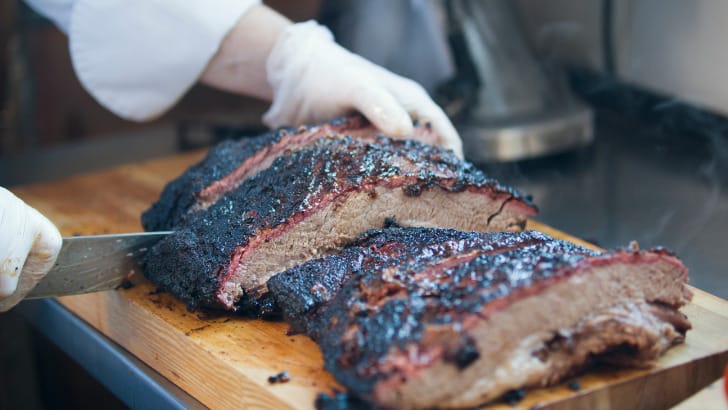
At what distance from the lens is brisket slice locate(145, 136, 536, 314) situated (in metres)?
2.38

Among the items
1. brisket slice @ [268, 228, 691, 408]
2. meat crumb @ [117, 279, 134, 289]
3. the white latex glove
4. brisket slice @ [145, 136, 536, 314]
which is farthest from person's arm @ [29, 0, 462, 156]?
brisket slice @ [268, 228, 691, 408]

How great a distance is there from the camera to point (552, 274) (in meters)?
1.83

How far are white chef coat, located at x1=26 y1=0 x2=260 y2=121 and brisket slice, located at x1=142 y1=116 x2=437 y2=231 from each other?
0.58 m

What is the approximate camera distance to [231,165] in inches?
113

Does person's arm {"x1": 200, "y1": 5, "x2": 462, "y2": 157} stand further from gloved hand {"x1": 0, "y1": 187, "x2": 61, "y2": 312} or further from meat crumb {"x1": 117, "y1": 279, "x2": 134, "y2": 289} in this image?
gloved hand {"x1": 0, "y1": 187, "x2": 61, "y2": 312}

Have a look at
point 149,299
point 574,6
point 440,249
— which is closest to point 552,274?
point 440,249

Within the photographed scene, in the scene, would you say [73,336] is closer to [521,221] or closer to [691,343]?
[521,221]

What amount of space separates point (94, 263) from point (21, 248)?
1.03 ft

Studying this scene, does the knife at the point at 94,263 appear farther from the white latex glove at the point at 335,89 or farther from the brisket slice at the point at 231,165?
the white latex glove at the point at 335,89

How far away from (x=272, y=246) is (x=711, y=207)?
6.05 ft

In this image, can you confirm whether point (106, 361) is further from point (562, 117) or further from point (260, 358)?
point (562, 117)

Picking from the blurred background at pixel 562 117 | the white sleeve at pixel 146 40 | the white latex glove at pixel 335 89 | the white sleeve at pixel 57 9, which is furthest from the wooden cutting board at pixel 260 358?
the white sleeve at pixel 57 9

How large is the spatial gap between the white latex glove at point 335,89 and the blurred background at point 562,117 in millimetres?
705

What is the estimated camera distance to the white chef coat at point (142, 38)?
331cm
